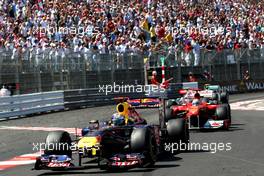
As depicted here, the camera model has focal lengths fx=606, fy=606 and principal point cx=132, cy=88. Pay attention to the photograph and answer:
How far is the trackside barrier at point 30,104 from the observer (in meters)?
22.8

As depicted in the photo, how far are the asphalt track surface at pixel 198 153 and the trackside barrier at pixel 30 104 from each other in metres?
1.52

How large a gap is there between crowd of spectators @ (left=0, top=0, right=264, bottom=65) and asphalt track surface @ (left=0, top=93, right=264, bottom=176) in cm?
586

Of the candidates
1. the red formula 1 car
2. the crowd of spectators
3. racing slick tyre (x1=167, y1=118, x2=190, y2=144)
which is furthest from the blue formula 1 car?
the crowd of spectators

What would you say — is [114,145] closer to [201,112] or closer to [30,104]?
[201,112]

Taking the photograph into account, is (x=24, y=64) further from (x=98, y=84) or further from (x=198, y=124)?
(x=198, y=124)

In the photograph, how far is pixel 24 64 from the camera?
24250 millimetres

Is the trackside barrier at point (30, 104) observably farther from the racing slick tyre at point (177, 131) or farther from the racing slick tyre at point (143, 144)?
the racing slick tyre at point (143, 144)

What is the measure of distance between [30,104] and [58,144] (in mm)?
14598

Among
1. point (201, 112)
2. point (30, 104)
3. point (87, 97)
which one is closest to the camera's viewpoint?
point (201, 112)

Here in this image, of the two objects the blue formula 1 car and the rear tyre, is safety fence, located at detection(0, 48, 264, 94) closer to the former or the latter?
the rear tyre

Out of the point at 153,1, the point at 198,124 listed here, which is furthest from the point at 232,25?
the point at 198,124

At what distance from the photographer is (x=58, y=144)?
33.0ft

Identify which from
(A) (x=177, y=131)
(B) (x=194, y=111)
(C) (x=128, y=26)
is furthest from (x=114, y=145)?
(C) (x=128, y=26)

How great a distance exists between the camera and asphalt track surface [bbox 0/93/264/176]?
31.6ft
